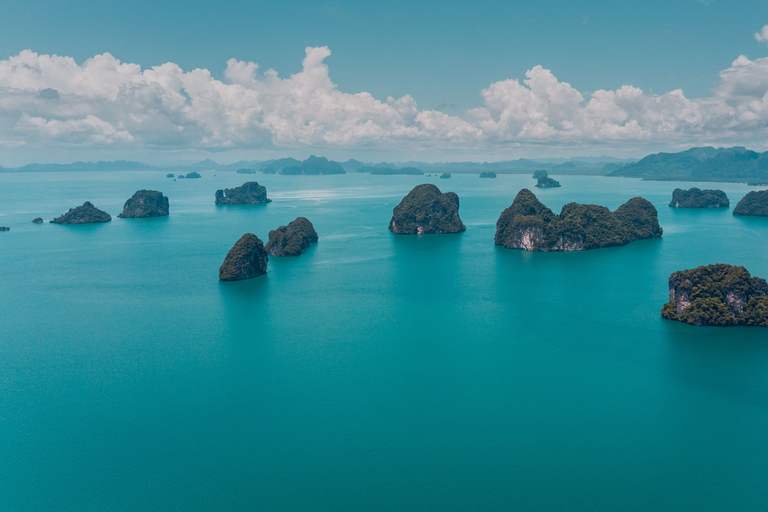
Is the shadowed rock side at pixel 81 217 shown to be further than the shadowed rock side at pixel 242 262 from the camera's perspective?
Yes

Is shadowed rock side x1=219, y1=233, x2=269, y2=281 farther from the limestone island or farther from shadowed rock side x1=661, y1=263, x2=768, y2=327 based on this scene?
the limestone island

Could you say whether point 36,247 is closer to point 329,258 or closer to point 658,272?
point 329,258

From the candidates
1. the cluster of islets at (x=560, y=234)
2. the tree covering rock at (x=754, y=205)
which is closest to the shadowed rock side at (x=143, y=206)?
the cluster of islets at (x=560, y=234)

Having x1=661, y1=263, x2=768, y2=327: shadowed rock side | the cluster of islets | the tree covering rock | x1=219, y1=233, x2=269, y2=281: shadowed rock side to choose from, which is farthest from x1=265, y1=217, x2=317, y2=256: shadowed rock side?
the tree covering rock

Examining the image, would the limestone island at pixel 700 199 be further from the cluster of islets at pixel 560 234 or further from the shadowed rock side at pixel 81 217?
the shadowed rock side at pixel 81 217

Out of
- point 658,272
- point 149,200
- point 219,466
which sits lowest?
point 219,466

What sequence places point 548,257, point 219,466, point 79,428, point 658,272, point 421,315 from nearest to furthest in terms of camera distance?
point 219,466
point 79,428
point 421,315
point 658,272
point 548,257

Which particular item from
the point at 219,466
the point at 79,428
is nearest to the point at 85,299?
the point at 79,428
